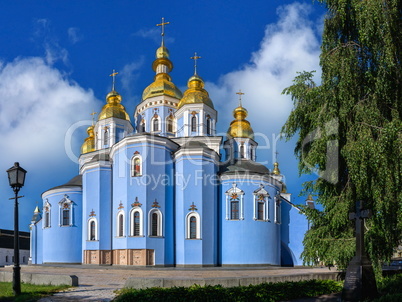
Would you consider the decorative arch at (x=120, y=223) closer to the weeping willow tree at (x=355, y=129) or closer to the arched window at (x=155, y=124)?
the arched window at (x=155, y=124)

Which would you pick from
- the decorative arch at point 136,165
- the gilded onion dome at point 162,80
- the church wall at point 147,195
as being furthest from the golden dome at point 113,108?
the decorative arch at point 136,165

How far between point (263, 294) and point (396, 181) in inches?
166

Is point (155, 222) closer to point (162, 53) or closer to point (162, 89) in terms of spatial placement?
point (162, 89)

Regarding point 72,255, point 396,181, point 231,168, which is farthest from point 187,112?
point 396,181

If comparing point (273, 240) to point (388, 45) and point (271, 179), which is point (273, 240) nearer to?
point (271, 179)

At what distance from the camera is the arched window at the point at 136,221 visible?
23830mm

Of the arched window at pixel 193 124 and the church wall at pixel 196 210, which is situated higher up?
the arched window at pixel 193 124

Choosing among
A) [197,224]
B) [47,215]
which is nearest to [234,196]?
[197,224]

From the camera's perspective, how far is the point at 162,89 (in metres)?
31.7

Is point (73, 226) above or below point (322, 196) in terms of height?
below

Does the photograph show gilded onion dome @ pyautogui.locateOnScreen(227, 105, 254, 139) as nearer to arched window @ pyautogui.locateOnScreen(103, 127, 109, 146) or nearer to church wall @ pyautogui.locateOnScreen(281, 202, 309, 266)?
church wall @ pyautogui.locateOnScreen(281, 202, 309, 266)

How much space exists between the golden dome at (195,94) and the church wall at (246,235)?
6.70 meters

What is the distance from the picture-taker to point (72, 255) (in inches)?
1111

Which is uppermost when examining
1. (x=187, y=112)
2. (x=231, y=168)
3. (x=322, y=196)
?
(x=187, y=112)
